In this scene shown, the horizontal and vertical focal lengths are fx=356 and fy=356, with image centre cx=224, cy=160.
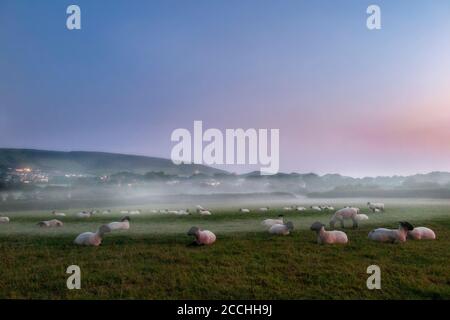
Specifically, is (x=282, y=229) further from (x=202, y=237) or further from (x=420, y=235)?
(x=420, y=235)

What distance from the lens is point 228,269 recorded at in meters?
11.0

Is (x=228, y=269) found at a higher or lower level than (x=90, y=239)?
lower

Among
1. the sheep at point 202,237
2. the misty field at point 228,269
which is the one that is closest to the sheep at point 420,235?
the misty field at point 228,269

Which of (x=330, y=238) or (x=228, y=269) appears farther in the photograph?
(x=330, y=238)

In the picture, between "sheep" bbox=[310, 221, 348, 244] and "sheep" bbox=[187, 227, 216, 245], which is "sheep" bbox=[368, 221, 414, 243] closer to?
"sheep" bbox=[310, 221, 348, 244]

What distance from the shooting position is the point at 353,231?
1786 centimetres

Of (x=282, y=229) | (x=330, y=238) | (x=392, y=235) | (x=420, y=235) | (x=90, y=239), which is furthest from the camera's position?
(x=282, y=229)

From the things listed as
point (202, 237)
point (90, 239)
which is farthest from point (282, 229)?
point (90, 239)

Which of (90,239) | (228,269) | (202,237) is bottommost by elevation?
(228,269)

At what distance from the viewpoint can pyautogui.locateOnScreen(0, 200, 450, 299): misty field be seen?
9.38m

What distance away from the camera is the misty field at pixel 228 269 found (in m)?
9.38

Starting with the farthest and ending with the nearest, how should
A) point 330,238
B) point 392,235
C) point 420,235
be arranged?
1. point 420,235
2. point 392,235
3. point 330,238
